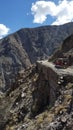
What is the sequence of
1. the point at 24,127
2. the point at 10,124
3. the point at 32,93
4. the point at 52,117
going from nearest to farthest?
1. the point at 52,117
2. the point at 24,127
3. the point at 10,124
4. the point at 32,93

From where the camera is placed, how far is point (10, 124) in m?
32.7

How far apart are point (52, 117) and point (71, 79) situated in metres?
7.87

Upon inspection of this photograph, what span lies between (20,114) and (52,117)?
10676mm

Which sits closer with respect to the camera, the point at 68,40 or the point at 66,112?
the point at 66,112

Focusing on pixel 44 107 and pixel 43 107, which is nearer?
pixel 44 107

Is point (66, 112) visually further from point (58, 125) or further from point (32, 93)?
point (32, 93)

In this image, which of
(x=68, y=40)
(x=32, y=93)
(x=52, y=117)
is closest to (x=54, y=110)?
(x=52, y=117)

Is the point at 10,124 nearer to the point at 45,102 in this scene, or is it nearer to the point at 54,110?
the point at 45,102

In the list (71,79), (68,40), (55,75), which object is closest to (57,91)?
(71,79)

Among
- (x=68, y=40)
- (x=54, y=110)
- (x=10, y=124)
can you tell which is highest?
(x=68, y=40)

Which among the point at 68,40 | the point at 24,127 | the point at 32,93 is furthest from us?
the point at 68,40

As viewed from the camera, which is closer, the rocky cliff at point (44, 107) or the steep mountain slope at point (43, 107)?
the steep mountain slope at point (43, 107)

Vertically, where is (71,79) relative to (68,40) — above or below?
below

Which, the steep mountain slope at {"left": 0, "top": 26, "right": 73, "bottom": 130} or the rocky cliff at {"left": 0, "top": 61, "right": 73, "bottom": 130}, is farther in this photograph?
the rocky cliff at {"left": 0, "top": 61, "right": 73, "bottom": 130}
